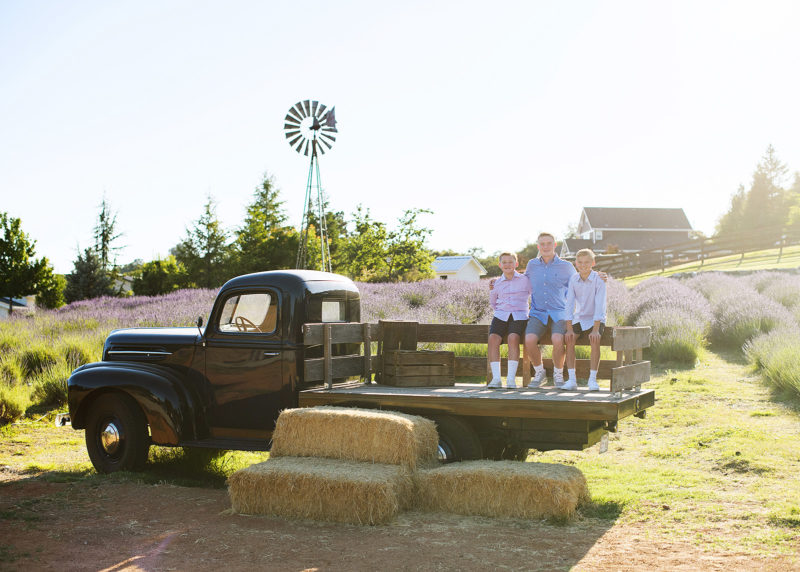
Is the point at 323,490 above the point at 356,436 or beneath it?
beneath

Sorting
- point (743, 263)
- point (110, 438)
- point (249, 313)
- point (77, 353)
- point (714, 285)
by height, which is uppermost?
point (743, 263)

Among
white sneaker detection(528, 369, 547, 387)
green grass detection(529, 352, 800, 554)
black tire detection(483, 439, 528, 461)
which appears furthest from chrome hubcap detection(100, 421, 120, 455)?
green grass detection(529, 352, 800, 554)

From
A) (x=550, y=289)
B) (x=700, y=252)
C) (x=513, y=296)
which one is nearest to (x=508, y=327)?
(x=513, y=296)

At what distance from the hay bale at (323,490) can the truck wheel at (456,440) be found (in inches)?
24.9

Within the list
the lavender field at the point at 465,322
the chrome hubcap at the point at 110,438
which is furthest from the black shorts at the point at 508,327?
the lavender field at the point at 465,322

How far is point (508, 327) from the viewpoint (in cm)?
790

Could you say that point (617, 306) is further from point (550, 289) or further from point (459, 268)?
point (459, 268)

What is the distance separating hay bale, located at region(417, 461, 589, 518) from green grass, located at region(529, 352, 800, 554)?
1.80ft

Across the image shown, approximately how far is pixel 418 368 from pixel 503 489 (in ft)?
6.96

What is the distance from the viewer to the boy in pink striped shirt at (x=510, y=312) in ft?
25.4

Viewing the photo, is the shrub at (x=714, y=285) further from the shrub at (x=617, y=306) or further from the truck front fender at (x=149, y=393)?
the truck front fender at (x=149, y=393)

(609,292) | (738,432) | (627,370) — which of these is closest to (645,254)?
(609,292)

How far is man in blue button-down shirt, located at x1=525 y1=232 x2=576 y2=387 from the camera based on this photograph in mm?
7636

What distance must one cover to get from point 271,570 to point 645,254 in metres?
40.1
